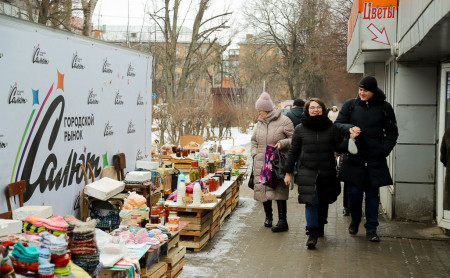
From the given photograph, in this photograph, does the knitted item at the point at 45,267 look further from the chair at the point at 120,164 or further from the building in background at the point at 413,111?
the building in background at the point at 413,111

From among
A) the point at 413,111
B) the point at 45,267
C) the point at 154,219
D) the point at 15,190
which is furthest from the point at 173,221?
the point at 413,111

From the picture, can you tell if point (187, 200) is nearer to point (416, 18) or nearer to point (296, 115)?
point (416, 18)

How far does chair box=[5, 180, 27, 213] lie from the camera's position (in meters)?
5.92

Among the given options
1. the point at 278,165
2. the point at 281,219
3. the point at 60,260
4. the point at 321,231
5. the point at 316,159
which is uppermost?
the point at 316,159

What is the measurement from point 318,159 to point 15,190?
3.81 meters

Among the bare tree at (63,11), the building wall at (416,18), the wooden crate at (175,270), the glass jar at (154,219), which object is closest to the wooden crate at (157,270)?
the wooden crate at (175,270)

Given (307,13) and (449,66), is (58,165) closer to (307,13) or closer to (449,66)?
(449,66)

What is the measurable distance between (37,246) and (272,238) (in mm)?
5121

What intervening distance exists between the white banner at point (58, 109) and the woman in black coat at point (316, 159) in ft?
8.96

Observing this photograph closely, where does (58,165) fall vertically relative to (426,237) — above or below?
above

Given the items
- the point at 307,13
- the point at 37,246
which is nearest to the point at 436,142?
the point at 37,246

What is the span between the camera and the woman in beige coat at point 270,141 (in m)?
8.95

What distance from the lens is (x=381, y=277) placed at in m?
6.80

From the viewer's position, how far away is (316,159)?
7.88 meters
